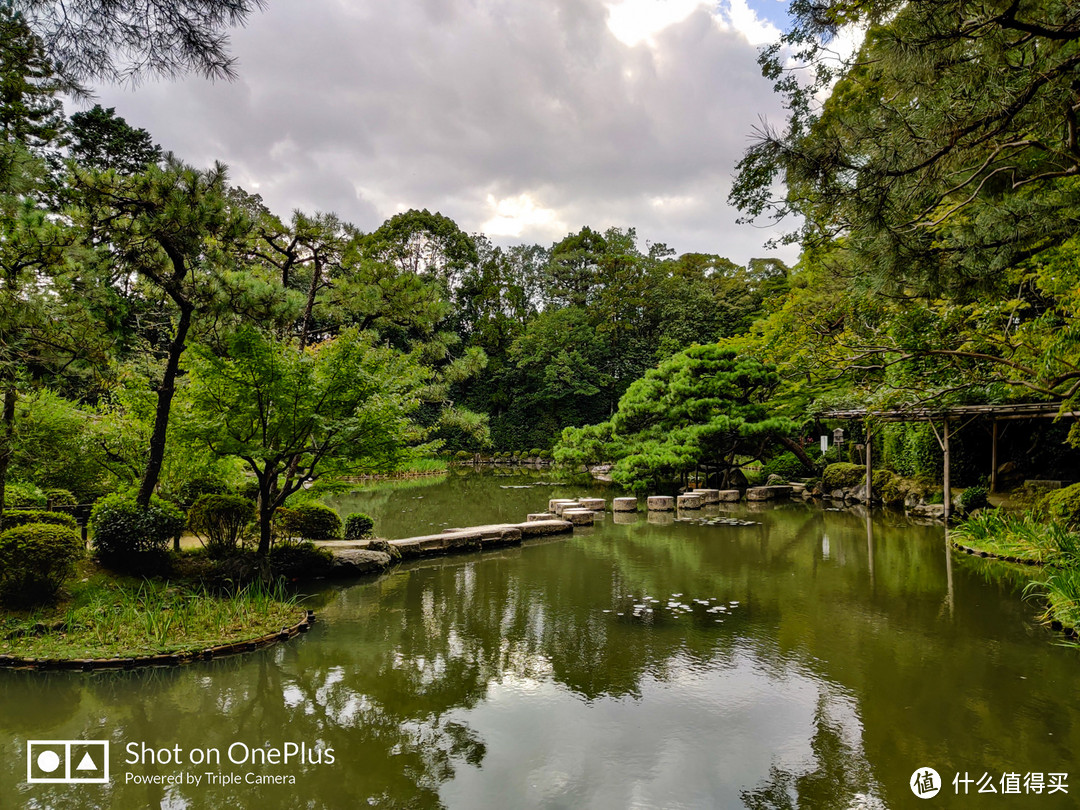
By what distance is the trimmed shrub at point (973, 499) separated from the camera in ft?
39.1

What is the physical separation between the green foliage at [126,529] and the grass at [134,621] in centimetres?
43

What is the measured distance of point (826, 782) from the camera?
10.9 ft

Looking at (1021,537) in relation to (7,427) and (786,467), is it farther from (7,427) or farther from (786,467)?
(7,427)

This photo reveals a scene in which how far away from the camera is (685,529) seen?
39.3 ft

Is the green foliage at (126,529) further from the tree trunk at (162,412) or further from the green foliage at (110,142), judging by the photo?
the green foliage at (110,142)

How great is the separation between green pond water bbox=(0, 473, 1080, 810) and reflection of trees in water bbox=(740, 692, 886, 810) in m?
0.01

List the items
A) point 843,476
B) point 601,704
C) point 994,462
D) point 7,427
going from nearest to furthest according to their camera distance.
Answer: point 601,704 < point 7,427 < point 994,462 < point 843,476

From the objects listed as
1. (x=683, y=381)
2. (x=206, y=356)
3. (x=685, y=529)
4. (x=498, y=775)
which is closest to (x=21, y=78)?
(x=206, y=356)

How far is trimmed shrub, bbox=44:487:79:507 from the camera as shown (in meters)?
8.55

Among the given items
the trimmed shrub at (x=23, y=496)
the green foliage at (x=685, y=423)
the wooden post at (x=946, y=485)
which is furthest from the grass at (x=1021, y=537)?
the trimmed shrub at (x=23, y=496)

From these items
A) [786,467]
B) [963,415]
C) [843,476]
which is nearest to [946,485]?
[963,415]

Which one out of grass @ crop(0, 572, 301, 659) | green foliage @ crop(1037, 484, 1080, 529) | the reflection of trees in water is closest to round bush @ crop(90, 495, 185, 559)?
grass @ crop(0, 572, 301, 659)

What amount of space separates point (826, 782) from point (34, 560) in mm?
7008

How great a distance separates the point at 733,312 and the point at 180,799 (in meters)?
29.1
